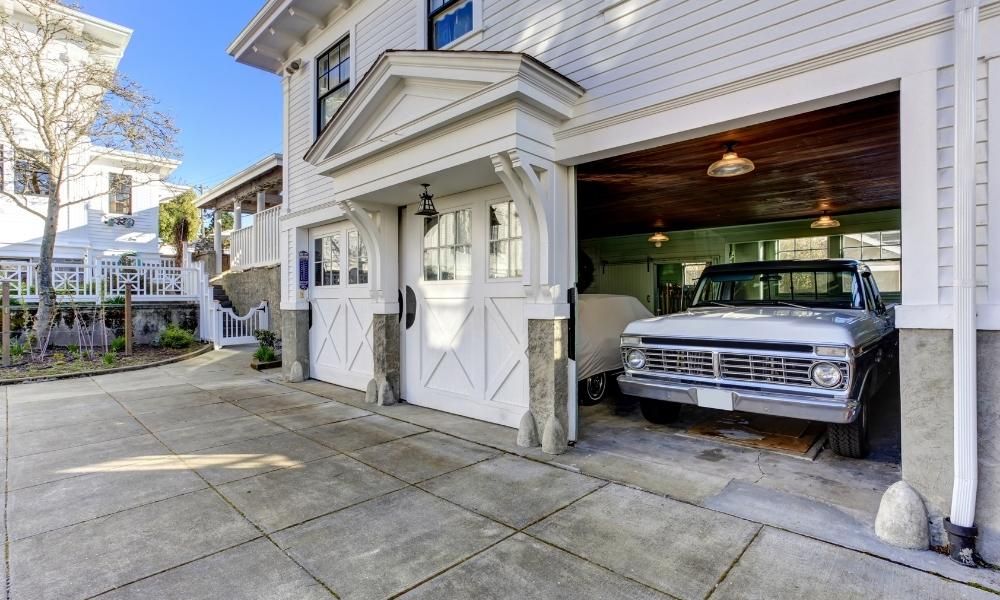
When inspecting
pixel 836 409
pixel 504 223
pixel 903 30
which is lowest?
pixel 836 409

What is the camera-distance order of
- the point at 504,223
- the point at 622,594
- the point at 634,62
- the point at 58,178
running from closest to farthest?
the point at 622,594, the point at 634,62, the point at 504,223, the point at 58,178

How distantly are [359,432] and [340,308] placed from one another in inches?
121

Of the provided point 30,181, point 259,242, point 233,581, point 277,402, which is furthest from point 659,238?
point 30,181

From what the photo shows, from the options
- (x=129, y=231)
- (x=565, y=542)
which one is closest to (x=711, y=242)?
(x=565, y=542)

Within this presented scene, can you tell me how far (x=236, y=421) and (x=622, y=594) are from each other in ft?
15.9

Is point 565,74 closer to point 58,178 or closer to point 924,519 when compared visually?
point 924,519

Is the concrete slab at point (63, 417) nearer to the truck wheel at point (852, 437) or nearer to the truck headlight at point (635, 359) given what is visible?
the truck headlight at point (635, 359)

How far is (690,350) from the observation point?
13.8 ft

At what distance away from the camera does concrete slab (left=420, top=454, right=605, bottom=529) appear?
122 inches

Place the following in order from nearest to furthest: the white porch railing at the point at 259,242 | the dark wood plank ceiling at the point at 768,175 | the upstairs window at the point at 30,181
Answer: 1. the dark wood plank ceiling at the point at 768,175
2. the white porch railing at the point at 259,242
3. the upstairs window at the point at 30,181

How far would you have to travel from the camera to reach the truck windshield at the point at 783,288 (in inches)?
189

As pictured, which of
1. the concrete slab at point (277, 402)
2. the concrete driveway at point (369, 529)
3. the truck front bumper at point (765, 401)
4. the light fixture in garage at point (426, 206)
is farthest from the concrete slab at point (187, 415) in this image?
the truck front bumper at point (765, 401)

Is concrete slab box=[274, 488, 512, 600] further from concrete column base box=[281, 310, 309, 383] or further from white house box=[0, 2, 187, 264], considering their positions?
white house box=[0, 2, 187, 264]

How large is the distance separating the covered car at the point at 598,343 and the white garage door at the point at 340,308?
3.14 meters
